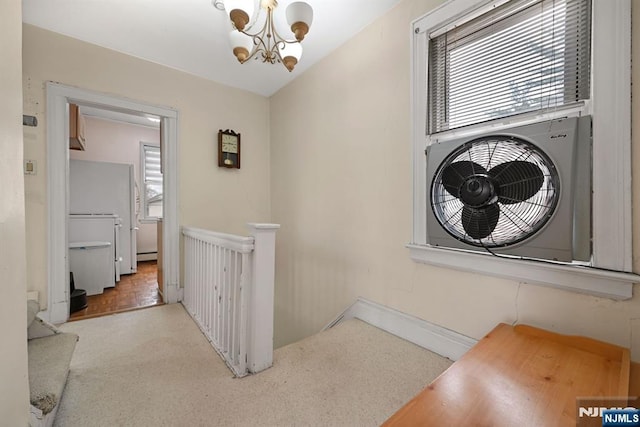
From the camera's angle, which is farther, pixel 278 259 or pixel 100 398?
pixel 278 259

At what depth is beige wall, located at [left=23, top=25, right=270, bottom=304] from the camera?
6.30 ft

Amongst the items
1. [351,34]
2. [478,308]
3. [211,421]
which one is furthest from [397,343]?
[351,34]

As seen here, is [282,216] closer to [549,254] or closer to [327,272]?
[327,272]

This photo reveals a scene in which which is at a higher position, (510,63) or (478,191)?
(510,63)

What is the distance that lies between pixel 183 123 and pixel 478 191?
2612 mm

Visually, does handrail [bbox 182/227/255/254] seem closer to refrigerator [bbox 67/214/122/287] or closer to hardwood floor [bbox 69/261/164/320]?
hardwood floor [bbox 69/261/164/320]

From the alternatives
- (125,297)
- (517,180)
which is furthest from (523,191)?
(125,297)

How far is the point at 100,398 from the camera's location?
3.95 ft

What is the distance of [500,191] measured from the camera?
1129 millimetres

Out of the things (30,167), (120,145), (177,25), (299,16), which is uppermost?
(177,25)

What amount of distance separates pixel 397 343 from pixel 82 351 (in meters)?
1.97

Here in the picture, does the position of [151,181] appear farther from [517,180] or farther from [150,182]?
[517,180]

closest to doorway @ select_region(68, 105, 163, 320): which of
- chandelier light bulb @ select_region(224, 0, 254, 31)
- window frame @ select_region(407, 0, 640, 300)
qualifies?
chandelier light bulb @ select_region(224, 0, 254, 31)

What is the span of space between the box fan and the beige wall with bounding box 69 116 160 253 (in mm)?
4689
